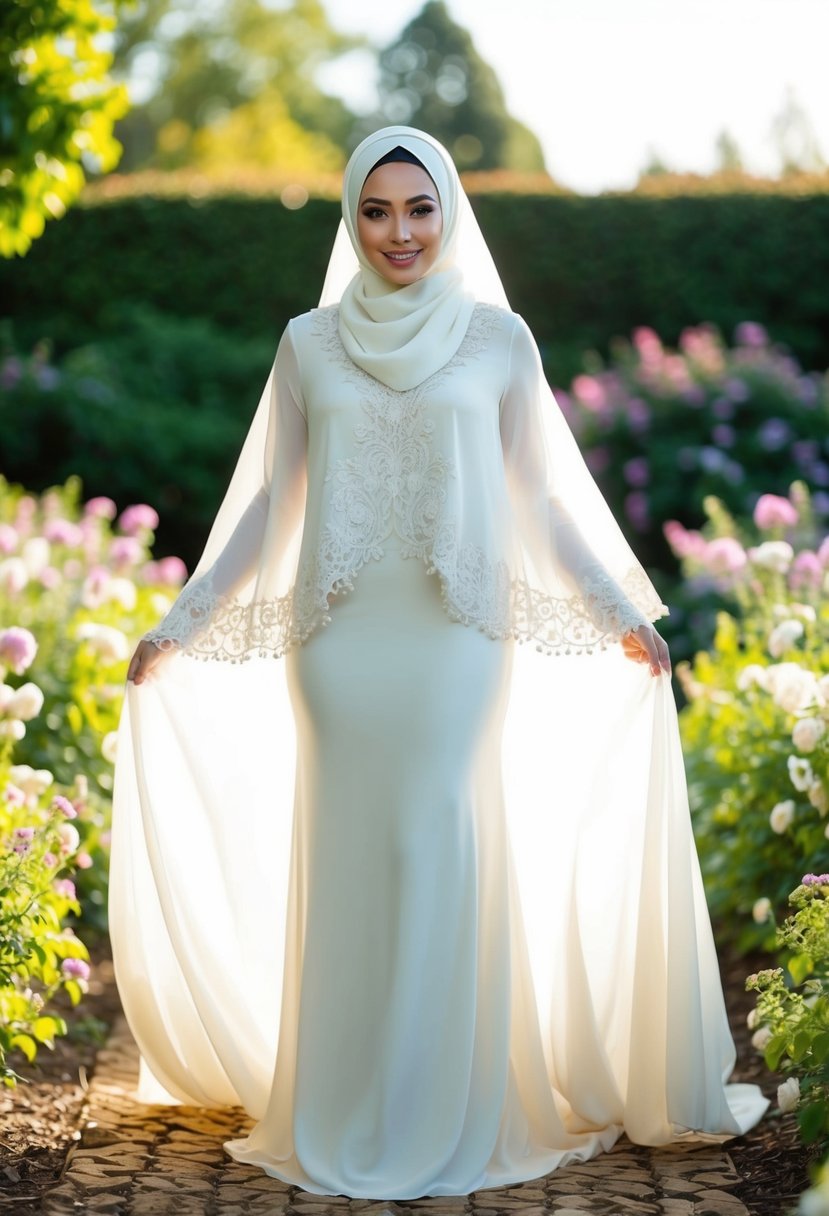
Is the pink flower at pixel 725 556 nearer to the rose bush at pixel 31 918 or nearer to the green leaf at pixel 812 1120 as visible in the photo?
the rose bush at pixel 31 918

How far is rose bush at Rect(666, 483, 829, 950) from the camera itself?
4.29 meters

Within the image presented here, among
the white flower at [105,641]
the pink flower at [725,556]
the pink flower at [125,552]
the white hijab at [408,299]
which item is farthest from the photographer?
the pink flower at [125,552]

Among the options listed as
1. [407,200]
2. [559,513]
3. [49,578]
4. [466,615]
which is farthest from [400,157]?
[49,578]

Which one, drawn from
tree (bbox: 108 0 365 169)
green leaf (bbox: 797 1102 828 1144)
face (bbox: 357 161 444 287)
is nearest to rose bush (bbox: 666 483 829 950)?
green leaf (bbox: 797 1102 828 1144)

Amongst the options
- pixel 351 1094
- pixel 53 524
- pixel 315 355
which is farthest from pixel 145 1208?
pixel 53 524

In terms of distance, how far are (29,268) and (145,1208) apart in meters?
11.1

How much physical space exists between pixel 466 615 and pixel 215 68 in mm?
34867

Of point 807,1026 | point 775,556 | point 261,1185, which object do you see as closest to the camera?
point 807,1026

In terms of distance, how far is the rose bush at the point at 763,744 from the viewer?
4285mm

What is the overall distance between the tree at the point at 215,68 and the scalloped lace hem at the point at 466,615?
31048 mm

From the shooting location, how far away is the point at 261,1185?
326cm

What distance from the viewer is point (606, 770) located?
144 inches
